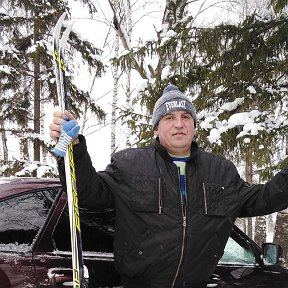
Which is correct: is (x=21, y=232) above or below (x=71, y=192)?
below

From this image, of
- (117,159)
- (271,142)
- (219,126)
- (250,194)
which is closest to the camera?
(117,159)

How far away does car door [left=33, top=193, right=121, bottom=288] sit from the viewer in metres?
2.65

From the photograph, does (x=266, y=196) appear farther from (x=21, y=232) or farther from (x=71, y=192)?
(x=21, y=232)

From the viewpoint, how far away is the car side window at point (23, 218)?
8.82ft

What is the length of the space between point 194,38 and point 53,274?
4992mm

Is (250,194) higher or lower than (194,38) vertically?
lower

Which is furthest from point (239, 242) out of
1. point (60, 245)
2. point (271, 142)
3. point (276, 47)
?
point (276, 47)

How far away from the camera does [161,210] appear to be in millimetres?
2459

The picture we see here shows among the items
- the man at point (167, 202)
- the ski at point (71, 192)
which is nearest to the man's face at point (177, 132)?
the man at point (167, 202)

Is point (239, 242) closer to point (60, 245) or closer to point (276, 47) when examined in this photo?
point (60, 245)

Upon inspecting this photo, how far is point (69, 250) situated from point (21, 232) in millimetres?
320

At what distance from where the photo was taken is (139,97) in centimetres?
777

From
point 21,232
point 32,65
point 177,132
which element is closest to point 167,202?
point 177,132

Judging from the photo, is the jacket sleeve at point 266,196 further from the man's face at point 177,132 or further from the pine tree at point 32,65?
the pine tree at point 32,65
